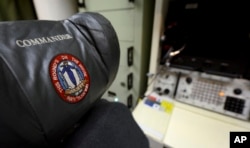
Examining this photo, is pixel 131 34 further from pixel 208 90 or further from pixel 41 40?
pixel 41 40

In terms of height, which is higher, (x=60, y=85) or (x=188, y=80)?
(x=60, y=85)

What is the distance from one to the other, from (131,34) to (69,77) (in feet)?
2.56

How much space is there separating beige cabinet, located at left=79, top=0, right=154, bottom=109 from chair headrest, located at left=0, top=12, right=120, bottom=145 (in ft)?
2.02

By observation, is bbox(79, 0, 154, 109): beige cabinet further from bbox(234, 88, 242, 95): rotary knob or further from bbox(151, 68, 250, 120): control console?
bbox(234, 88, 242, 95): rotary knob

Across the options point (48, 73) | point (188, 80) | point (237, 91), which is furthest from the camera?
point (188, 80)

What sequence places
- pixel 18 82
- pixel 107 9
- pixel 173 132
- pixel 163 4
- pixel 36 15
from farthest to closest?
pixel 36 15 → pixel 107 9 → pixel 163 4 → pixel 173 132 → pixel 18 82

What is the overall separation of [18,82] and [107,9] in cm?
95

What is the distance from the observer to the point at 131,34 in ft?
3.22

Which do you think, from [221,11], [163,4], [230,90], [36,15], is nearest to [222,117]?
[230,90]

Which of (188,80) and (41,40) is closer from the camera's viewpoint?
(41,40)

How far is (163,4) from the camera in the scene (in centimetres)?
87

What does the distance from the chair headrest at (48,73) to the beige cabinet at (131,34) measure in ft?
2.02

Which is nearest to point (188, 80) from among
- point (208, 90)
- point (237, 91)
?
point (208, 90)

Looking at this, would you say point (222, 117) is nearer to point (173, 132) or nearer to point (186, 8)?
point (173, 132)
